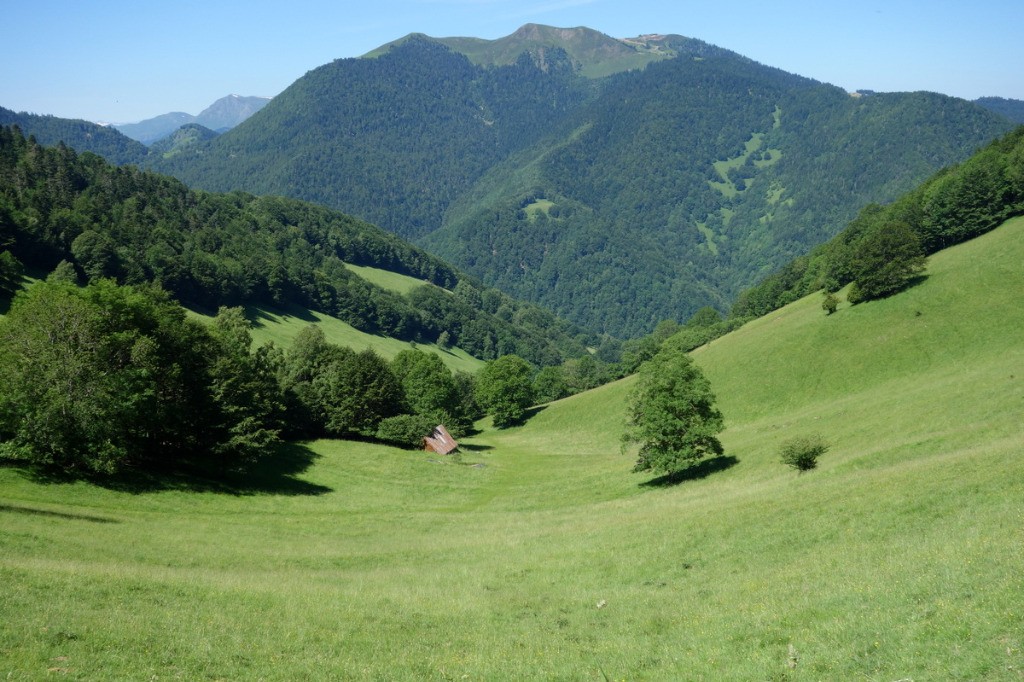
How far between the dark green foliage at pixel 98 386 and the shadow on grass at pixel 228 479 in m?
1.17

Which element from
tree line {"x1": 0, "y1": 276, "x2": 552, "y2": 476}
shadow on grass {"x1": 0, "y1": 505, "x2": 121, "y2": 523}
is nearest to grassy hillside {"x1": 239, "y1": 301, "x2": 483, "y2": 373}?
tree line {"x1": 0, "y1": 276, "x2": 552, "y2": 476}

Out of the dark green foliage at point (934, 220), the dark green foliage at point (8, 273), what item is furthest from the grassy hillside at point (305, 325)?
the dark green foliage at point (934, 220)

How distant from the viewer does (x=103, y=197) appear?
6127 inches

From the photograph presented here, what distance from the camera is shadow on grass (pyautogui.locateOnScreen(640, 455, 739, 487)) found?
2034 inches

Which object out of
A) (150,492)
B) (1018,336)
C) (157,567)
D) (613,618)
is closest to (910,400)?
(1018,336)

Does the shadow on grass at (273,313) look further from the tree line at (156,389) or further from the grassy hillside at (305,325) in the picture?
the tree line at (156,389)

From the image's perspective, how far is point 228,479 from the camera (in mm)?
52625

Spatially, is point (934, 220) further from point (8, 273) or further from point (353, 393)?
point (8, 273)

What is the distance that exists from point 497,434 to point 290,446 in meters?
43.9

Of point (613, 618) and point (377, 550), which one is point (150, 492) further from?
point (613, 618)

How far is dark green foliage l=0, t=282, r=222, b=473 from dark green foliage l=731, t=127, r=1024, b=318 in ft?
252

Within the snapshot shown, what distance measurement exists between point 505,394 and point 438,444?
103ft

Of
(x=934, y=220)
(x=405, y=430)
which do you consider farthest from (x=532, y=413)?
(x=934, y=220)

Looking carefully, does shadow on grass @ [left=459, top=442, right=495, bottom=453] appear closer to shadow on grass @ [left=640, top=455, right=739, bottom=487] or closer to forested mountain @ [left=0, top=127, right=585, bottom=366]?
shadow on grass @ [left=640, top=455, right=739, bottom=487]
